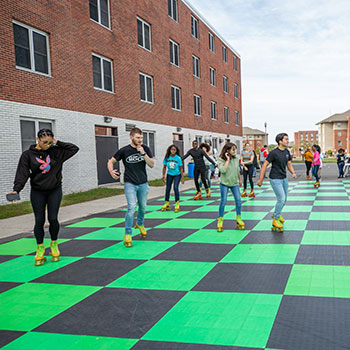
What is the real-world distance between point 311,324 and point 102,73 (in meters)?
16.6

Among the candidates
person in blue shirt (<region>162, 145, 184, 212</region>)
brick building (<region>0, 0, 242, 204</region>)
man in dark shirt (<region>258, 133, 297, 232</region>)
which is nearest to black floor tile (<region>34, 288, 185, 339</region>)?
man in dark shirt (<region>258, 133, 297, 232</region>)

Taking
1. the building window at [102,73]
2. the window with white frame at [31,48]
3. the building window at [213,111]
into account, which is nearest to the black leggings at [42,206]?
the window with white frame at [31,48]

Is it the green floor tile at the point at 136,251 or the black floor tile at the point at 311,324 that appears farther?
the green floor tile at the point at 136,251

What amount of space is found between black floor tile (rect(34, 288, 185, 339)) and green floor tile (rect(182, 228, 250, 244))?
2576 millimetres

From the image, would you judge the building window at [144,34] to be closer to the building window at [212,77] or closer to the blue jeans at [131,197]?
the building window at [212,77]

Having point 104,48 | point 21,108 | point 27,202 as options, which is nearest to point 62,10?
point 104,48

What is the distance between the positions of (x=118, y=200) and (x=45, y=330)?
9.80 meters

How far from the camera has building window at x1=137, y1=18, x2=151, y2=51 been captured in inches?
853

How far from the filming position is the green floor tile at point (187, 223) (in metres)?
8.26

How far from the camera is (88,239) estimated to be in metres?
7.30

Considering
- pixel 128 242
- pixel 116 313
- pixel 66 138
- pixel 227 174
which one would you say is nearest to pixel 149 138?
pixel 66 138

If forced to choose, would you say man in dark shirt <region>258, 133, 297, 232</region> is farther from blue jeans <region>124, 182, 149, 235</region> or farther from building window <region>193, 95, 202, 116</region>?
building window <region>193, 95, 202, 116</region>

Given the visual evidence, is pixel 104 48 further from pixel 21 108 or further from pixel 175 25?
pixel 175 25

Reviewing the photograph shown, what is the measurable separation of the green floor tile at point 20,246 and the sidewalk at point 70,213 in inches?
26.7
